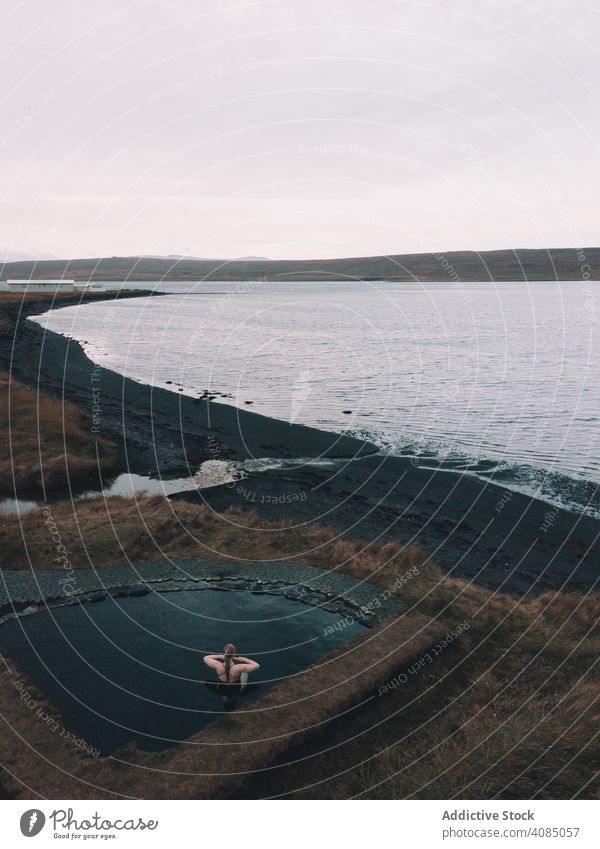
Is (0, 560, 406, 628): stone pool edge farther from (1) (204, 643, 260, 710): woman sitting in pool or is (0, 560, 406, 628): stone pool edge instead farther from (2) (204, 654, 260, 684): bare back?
(1) (204, 643, 260, 710): woman sitting in pool

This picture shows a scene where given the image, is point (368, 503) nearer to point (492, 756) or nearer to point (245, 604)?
point (245, 604)

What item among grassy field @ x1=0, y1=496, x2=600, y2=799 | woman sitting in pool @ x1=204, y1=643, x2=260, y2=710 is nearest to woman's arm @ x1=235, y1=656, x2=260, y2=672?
woman sitting in pool @ x1=204, y1=643, x2=260, y2=710

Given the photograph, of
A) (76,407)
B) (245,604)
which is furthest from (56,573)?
(76,407)

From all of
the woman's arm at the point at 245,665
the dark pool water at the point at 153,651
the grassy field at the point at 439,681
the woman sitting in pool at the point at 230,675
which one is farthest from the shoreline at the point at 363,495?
the woman sitting in pool at the point at 230,675

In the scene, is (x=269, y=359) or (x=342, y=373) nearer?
(x=342, y=373)

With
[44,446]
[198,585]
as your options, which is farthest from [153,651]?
[44,446]
